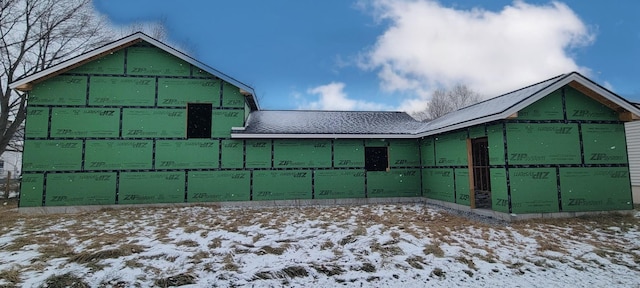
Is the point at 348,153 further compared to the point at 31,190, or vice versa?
the point at 348,153

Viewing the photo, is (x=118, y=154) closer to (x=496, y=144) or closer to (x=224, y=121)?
(x=224, y=121)

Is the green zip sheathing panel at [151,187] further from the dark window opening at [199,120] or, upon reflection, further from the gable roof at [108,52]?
the gable roof at [108,52]

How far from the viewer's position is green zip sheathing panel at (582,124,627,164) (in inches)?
349

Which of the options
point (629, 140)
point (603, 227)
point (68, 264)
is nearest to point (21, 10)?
point (68, 264)

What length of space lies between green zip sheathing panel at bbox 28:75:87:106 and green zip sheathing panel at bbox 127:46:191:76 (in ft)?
5.74

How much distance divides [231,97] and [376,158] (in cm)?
646

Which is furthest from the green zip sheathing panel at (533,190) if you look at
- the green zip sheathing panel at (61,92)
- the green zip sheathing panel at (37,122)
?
the green zip sheathing panel at (37,122)

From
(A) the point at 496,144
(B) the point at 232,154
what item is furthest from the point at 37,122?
(A) the point at 496,144

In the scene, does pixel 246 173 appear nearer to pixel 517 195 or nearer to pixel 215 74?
pixel 215 74

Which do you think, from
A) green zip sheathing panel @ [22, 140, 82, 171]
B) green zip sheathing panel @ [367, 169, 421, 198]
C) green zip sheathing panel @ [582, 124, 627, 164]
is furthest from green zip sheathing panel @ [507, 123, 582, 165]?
green zip sheathing panel @ [22, 140, 82, 171]

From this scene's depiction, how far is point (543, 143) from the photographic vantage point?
873cm

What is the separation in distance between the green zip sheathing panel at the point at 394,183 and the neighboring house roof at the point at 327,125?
61.5 inches

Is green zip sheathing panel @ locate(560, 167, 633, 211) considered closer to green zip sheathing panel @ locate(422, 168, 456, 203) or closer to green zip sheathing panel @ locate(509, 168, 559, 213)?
green zip sheathing panel @ locate(509, 168, 559, 213)

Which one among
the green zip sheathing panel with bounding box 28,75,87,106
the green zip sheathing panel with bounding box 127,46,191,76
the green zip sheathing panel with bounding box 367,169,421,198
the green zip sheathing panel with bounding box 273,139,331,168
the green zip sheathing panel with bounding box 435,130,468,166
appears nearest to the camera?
the green zip sheathing panel with bounding box 435,130,468,166
